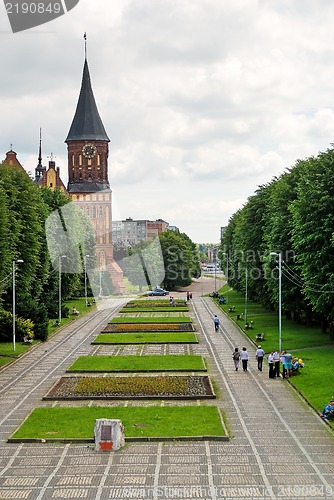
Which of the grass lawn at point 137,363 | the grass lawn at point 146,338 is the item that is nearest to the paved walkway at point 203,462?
the grass lawn at point 137,363

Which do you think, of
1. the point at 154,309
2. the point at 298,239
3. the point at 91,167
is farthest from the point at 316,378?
the point at 91,167

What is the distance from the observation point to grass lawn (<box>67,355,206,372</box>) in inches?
1656

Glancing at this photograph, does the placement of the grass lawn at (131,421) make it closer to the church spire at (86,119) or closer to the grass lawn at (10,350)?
the grass lawn at (10,350)

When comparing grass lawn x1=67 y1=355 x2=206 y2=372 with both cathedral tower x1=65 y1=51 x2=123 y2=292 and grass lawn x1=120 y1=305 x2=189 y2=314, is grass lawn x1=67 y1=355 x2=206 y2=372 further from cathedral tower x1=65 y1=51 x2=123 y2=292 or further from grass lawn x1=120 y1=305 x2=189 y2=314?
cathedral tower x1=65 y1=51 x2=123 y2=292

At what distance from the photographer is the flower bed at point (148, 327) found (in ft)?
206

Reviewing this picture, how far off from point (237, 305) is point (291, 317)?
24.7 meters

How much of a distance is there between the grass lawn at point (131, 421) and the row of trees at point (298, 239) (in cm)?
1602

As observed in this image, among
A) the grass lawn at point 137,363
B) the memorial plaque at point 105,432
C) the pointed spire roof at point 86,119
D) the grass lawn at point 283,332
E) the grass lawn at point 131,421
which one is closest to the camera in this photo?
the memorial plaque at point 105,432

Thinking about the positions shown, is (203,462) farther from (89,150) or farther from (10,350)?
(89,150)

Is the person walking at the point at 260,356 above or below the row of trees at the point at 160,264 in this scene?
below

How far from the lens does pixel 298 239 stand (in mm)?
52156

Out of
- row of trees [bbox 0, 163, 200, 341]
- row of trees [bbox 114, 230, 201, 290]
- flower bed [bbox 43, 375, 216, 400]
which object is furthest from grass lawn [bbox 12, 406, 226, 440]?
row of trees [bbox 114, 230, 201, 290]

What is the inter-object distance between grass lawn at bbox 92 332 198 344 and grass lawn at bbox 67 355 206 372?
7.48 metres

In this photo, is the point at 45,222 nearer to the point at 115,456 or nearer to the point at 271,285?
the point at 271,285
